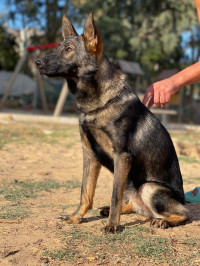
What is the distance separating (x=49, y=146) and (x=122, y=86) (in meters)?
4.86

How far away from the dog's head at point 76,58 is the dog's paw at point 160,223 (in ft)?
5.24

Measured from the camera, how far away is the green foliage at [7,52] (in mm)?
23875

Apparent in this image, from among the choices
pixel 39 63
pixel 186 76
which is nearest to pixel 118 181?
pixel 186 76

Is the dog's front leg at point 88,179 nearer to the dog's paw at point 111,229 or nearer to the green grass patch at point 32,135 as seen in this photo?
the dog's paw at point 111,229

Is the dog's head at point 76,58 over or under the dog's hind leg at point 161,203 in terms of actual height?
over

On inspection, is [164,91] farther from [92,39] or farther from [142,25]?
[142,25]

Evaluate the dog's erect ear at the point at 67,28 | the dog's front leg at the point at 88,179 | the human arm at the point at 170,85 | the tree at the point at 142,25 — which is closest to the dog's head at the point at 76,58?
the dog's erect ear at the point at 67,28

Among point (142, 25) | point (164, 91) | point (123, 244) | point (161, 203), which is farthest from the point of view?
point (142, 25)

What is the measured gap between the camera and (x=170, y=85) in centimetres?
312

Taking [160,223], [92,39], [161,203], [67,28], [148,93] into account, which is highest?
[67,28]

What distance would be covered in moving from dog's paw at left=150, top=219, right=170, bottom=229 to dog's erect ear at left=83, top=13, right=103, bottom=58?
5.65ft

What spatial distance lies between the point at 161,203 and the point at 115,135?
2.82ft

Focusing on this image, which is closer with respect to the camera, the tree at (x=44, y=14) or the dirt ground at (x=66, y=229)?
the dirt ground at (x=66, y=229)

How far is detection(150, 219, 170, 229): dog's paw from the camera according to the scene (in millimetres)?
3461
